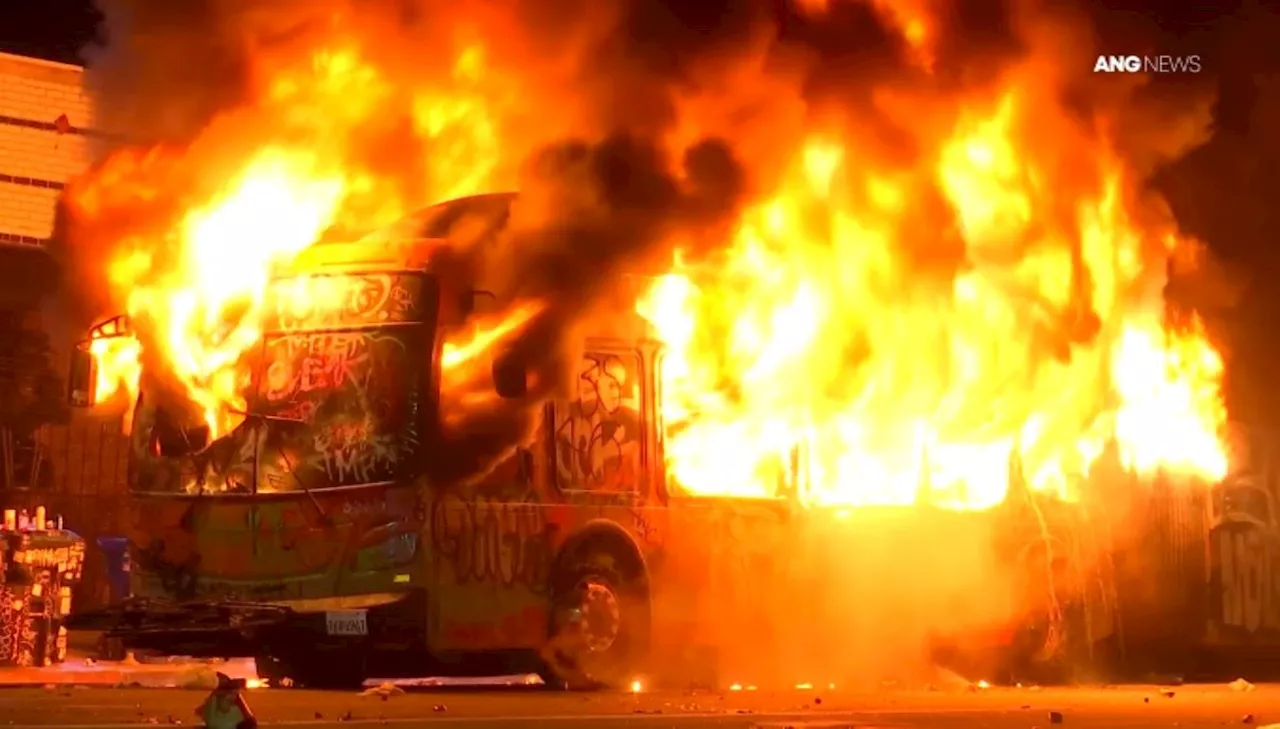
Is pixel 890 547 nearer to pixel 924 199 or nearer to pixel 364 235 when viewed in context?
pixel 924 199

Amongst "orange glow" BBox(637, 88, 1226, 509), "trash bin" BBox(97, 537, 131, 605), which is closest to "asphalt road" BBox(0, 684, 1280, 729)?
"trash bin" BBox(97, 537, 131, 605)

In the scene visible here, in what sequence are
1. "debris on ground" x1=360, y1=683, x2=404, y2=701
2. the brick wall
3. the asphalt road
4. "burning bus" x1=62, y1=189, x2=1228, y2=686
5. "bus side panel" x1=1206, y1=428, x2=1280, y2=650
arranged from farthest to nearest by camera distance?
the brick wall < "bus side panel" x1=1206, y1=428, x2=1280, y2=650 < "burning bus" x1=62, y1=189, x2=1228, y2=686 < "debris on ground" x1=360, y1=683, x2=404, y2=701 < the asphalt road

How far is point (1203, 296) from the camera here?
28.4 m

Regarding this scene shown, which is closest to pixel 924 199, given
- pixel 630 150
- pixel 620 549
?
pixel 630 150

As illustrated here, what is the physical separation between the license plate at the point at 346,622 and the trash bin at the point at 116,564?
11.4 feet

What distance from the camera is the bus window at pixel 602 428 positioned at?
18.6 m

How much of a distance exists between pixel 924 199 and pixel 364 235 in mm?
6272

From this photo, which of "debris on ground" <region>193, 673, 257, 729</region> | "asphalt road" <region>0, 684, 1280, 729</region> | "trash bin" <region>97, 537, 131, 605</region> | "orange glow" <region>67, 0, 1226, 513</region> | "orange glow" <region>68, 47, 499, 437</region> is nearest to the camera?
"debris on ground" <region>193, 673, 257, 729</region>

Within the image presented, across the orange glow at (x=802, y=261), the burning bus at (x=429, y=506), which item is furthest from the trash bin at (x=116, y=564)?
the orange glow at (x=802, y=261)

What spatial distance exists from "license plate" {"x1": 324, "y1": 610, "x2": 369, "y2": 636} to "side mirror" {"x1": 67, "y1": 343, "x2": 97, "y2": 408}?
296cm

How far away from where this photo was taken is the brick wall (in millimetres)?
32531

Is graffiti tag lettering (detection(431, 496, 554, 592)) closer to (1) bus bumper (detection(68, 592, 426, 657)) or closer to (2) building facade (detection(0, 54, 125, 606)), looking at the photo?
(1) bus bumper (detection(68, 592, 426, 657))

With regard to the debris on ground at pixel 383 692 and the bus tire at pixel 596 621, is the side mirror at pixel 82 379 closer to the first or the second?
the debris on ground at pixel 383 692

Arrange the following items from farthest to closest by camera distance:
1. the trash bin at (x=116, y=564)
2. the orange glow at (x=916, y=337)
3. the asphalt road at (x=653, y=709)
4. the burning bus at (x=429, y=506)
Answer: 1. the trash bin at (x=116, y=564)
2. the orange glow at (x=916, y=337)
3. the burning bus at (x=429, y=506)
4. the asphalt road at (x=653, y=709)
